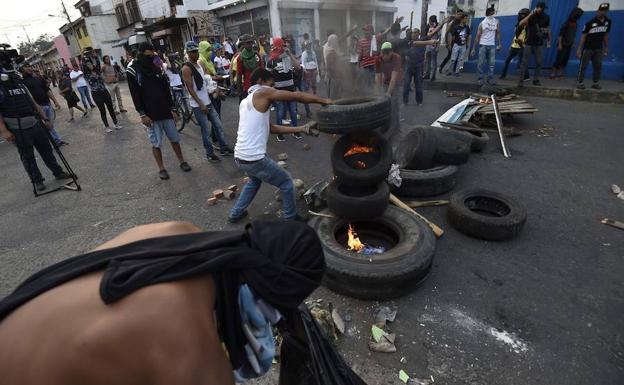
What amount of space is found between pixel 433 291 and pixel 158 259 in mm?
2857

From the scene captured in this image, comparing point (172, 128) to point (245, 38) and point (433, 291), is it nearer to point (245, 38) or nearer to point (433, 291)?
point (245, 38)

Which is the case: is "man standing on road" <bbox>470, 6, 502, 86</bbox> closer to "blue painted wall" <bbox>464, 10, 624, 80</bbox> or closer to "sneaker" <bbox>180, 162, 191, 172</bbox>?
"blue painted wall" <bbox>464, 10, 624, 80</bbox>

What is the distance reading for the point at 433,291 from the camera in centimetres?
324

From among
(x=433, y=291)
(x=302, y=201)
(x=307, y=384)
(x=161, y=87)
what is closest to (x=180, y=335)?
(x=307, y=384)

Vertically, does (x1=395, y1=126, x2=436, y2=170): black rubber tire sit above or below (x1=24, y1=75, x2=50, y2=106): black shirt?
below

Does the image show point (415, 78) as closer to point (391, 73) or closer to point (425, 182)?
point (391, 73)

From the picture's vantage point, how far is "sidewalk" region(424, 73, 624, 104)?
29.0ft

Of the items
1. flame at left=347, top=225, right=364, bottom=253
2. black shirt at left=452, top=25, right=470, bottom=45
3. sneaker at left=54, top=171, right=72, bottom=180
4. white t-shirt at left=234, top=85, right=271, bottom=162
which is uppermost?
black shirt at left=452, top=25, right=470, bottom=45

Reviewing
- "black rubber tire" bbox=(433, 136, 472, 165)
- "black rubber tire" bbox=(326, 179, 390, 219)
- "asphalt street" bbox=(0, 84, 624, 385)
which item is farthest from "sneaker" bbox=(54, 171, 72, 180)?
"black rubber tire" bbox=(433, 136, 472, 165)

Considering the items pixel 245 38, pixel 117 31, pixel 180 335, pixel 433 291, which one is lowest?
pixel 433 291

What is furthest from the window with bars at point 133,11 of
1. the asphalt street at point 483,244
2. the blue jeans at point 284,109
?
the blue jeans at point 284,109

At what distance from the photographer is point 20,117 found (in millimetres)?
5586

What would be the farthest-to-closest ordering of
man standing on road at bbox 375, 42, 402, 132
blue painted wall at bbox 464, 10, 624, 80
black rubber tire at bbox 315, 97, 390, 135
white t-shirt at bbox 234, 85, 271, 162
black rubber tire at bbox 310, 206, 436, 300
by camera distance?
1. blue painted wall at bbox 464, 10, 624, 80
2. man standing on road at bbox 375, 42, 402, 132
3. white t-shirt at bbox 234, 85, 271, 162
4. black rubber tire at bbox 315, 97, 390, 135
5. black rubber tire at bbox 310, 206, 436, 300

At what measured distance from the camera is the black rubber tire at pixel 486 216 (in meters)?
3.78
